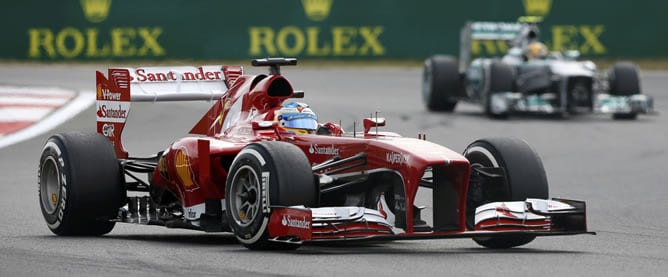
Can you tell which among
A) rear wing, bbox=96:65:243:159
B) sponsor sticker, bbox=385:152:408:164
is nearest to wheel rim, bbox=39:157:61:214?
rear wing, bbox=96:65:243:159

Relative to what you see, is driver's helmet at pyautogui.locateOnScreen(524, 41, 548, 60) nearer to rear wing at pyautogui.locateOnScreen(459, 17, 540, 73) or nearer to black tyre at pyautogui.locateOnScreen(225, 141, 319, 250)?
rear wing at pyautogui.locateOnScreen(459, 17, 540, 73)

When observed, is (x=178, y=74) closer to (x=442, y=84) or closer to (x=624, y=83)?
(x=442, y=84)

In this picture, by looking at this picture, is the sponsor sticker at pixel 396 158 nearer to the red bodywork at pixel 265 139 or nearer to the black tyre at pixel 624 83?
the red bodywork at pixel 265 139

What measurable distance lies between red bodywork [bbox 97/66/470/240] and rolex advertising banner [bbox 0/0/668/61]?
20.2 metres

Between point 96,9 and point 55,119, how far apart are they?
11.1m

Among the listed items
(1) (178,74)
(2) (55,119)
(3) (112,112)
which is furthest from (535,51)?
(3) (112,112)

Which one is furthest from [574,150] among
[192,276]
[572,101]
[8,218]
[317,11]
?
[317,11]

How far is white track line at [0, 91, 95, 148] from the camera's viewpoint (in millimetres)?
19344

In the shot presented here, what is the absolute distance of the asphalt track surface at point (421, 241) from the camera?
863 cm

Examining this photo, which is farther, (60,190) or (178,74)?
(178,74)

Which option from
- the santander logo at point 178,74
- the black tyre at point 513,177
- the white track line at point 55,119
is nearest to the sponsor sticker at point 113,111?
the santander logo at point 178,74

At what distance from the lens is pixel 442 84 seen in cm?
2595

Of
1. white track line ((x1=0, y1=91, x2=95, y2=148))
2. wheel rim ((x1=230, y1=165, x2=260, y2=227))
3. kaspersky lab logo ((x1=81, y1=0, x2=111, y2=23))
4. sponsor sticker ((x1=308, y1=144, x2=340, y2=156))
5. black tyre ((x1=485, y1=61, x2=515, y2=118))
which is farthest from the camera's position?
kaspersky lab logo ((x1=81, y1=0, x2=111, y2=23))

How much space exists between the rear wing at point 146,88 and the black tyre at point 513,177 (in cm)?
269
